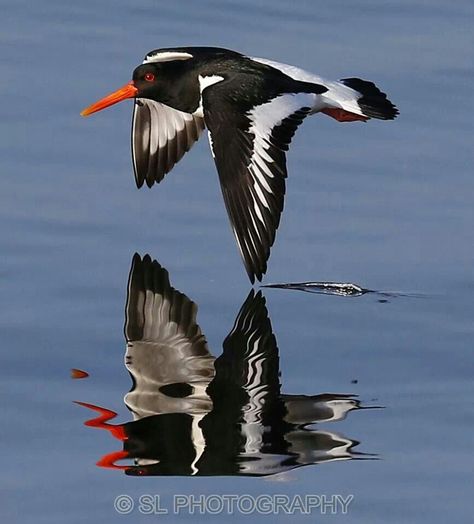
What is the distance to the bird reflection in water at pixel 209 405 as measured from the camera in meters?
5.97

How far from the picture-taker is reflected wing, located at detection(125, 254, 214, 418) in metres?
6.49

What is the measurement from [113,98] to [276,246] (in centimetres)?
161

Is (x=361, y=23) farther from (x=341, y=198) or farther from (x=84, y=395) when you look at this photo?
(x=84, y=395)

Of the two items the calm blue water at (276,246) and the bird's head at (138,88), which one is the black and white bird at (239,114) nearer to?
the bird's head at (138,88)

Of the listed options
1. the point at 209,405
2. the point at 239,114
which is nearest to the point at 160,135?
the point at 239,114

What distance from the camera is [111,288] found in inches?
298

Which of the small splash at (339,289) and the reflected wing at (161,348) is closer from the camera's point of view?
the reflected wing at (161,348)

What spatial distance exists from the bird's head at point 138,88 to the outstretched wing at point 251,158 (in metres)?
0.92

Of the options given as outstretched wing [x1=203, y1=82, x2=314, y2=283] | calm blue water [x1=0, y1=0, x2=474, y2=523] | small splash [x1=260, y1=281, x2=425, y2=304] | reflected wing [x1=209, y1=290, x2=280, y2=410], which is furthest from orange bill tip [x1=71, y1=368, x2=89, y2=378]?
small splash [x1=260, y1=281, x2=425, y2=304]

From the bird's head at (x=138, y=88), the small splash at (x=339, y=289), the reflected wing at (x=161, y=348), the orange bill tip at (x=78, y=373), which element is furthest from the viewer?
the bird's head at (x=138, y=88)

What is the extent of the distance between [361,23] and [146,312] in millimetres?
4096

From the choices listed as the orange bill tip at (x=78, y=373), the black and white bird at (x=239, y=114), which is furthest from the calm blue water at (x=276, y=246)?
the black and white bird at (x=239, y=114)

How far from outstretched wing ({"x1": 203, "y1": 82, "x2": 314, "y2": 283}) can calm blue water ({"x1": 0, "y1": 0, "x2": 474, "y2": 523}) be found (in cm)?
21

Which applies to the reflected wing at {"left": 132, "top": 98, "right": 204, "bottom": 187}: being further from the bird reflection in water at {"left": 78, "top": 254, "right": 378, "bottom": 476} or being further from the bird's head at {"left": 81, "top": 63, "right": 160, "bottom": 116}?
the bird reflection in water at {"left": 78, "top": 254, "right": 378, "bottom": 476}
